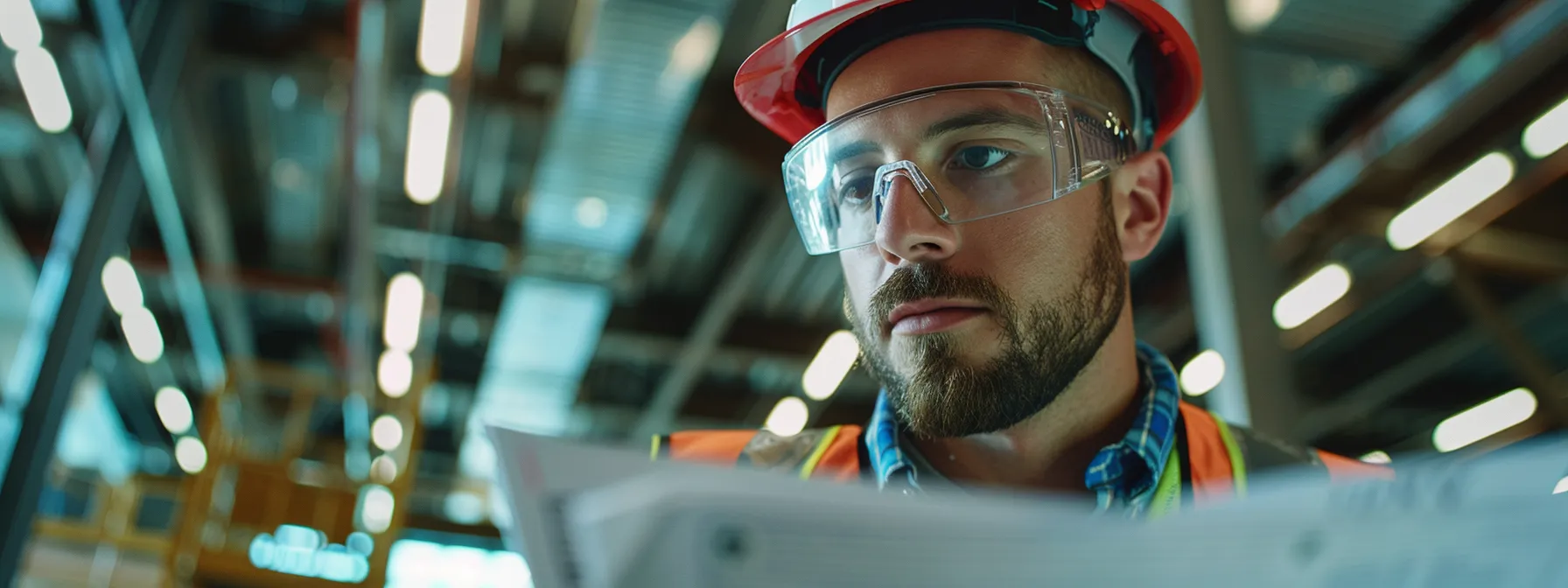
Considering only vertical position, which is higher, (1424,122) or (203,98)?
(203,98)

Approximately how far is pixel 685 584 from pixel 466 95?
6986mm

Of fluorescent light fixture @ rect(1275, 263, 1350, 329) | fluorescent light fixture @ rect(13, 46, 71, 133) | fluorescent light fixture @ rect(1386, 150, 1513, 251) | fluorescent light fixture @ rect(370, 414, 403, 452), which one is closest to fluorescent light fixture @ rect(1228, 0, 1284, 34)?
fluorescent light fixture @ rect(1386, 150, 1513, 251)

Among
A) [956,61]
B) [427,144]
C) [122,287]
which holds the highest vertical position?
[122,287]

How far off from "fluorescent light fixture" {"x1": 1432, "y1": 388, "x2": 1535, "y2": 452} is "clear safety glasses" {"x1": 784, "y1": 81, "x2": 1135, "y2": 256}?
13863 mm

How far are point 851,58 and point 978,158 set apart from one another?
1.11 feet

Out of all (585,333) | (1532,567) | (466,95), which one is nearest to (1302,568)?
(1532,567)

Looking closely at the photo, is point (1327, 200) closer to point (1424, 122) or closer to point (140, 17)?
point (1424, 122)

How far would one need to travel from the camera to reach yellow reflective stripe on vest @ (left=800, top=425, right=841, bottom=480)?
1.84 metres

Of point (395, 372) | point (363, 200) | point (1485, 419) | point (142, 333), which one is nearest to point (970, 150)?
point (363, 200)

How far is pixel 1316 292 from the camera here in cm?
1032

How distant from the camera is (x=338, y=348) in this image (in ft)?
40.1

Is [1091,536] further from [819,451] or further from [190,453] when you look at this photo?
[190,453]

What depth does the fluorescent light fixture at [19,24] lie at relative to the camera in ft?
22.4

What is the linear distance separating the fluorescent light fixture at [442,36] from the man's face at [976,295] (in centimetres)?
487
